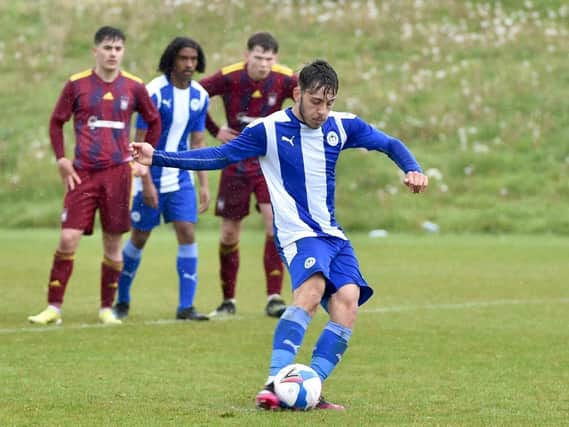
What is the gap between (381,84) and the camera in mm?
27703

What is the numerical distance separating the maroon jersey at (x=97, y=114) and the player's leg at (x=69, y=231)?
0.64 ft

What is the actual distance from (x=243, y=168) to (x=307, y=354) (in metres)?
3.15

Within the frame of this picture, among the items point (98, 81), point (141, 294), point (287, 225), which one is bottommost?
point (141, 294)

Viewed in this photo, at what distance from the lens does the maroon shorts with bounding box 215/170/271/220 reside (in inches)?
482

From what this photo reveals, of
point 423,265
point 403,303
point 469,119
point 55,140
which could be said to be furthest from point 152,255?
point 469,119

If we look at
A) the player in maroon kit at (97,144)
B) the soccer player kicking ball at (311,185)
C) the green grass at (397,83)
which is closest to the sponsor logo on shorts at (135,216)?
the player in maroon kit at (97,144)

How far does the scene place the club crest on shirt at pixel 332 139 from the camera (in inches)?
304

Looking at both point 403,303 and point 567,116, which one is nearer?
point 403,303

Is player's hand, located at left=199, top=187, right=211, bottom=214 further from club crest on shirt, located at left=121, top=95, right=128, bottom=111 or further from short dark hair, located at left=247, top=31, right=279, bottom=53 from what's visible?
short dark hair, located at left=247, top=31, right=279, bottom=53

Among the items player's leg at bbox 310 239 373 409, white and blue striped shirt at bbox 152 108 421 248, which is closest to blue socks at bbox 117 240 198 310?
white and blue striped shirt at bbox 152 108 421 248

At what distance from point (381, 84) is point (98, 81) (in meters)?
17.1

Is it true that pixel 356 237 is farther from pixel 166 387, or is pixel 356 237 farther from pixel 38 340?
pixel 166 387

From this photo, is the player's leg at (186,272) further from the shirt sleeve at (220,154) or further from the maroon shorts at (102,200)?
the shirt sleeve at (220,154)

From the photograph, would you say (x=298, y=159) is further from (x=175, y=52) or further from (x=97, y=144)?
(x=175, y=52)
